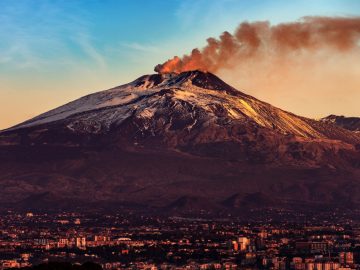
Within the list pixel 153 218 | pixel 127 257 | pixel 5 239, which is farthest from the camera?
pixel 153 218

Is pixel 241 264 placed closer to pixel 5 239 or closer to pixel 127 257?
pixel 127 257

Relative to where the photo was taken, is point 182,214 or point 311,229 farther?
point 182,214

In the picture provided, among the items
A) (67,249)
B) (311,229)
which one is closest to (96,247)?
(67,249)

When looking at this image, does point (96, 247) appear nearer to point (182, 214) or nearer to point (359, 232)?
point (359, 232)

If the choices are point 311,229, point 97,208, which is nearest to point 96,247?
point 311,229

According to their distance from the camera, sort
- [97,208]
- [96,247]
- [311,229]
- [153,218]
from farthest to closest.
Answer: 1. [97,208]
2. [153,218]
3. [311,229]
4. [96,247]

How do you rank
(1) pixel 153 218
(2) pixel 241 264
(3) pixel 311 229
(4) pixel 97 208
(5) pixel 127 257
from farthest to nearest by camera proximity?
(4) pixel 97 208 < (1) pixel 153 218 < (3) pixel 311 229 < (5) pixel 127 257 < (2) pixel 241 264
